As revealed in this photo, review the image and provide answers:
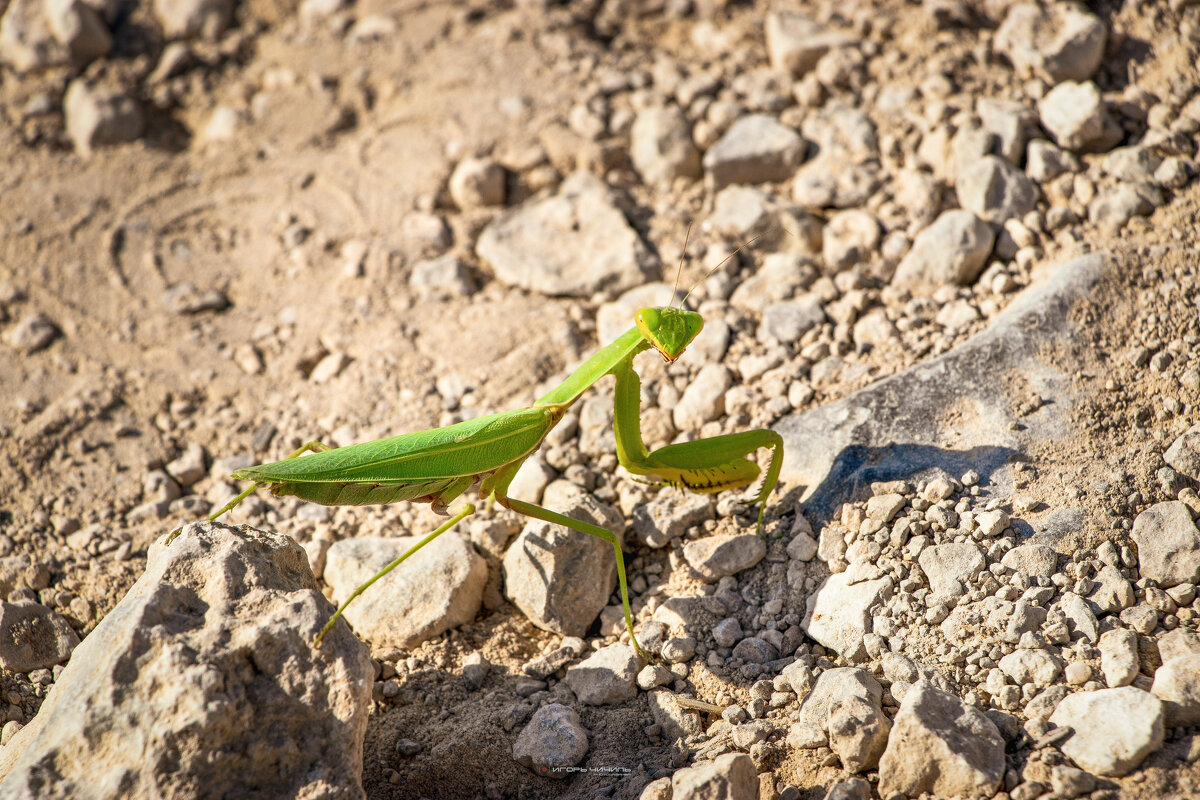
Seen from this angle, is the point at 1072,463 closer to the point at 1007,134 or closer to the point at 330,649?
the point at 1007,134

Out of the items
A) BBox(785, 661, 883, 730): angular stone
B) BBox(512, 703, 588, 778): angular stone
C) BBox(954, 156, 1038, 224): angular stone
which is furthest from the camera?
BBox(954, 156, 1038, 224): angular stone

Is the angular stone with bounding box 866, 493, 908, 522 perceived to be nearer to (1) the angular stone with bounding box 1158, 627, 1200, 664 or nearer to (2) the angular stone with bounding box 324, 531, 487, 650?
(1) the angular stone with bounding box 1158, 627, 1200, 664

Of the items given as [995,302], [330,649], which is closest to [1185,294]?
[995,302]

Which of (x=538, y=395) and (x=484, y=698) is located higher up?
(x=538, y=395)

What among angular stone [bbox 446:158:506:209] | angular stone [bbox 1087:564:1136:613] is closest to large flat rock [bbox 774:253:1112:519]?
angular stone [bbox 1087:564:1136:613]

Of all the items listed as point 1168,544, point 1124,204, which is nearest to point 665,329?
point 1168,544

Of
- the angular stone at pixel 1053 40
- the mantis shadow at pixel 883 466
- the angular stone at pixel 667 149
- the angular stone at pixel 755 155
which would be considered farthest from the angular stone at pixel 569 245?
the angular stone at pixel 1053 40
